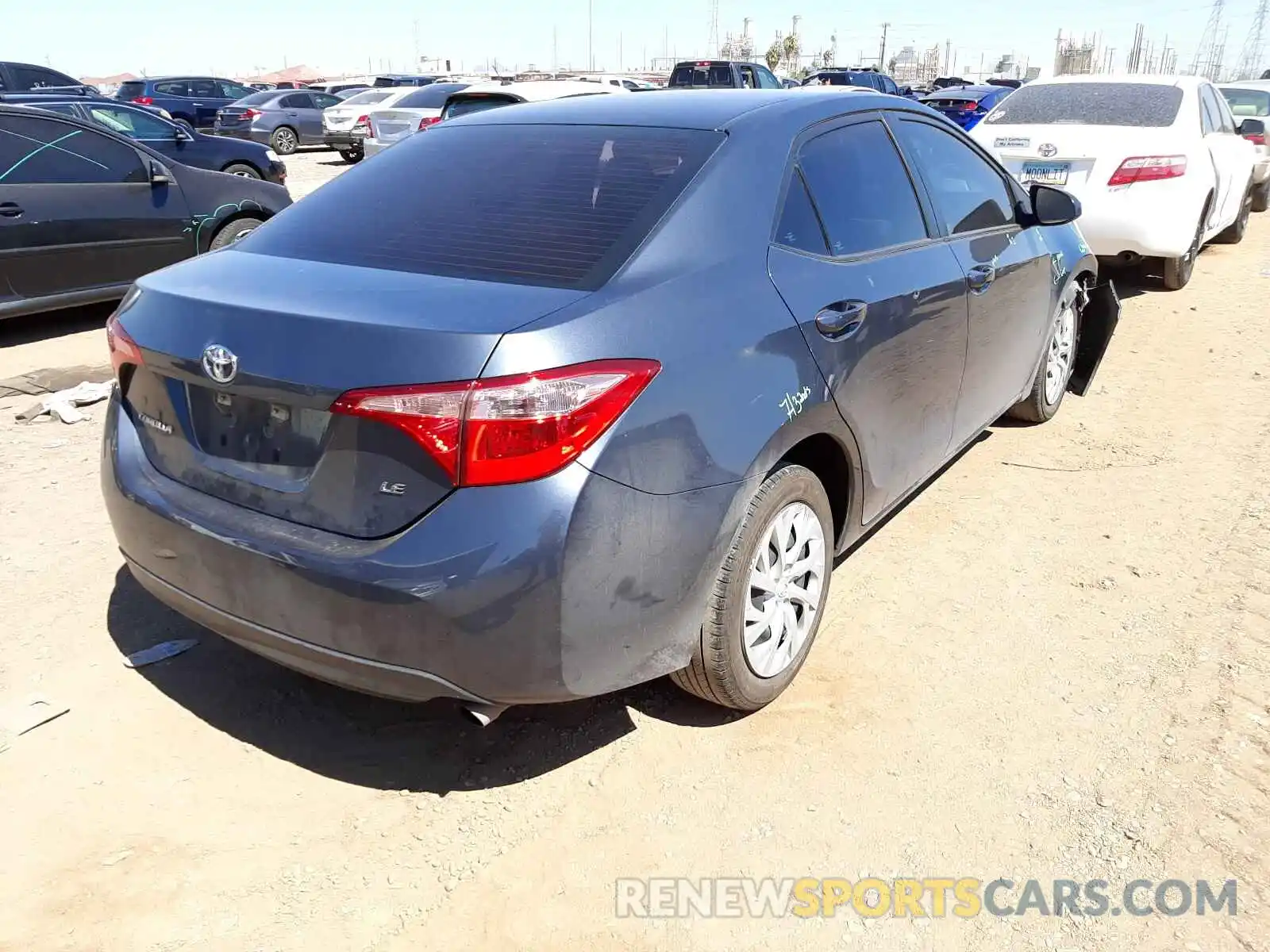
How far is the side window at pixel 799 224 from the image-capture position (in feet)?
9.48

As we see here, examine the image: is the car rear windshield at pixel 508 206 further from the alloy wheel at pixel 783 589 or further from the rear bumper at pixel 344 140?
the rear bumper at pixel 344 140

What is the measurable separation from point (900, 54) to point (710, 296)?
12012 cm

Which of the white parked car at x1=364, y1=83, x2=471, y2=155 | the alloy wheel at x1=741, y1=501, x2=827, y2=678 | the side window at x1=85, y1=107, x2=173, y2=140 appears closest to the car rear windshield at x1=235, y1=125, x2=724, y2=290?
the alloy wheel at x1=741, y1=501, x2=827, y2=678

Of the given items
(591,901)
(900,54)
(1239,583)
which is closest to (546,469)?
(591,901)

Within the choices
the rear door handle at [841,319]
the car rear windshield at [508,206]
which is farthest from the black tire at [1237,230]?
the car rear windshield at [508,206]

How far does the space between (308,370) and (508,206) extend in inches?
33.7

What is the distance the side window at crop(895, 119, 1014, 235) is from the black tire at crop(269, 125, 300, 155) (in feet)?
74.2

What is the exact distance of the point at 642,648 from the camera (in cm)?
242

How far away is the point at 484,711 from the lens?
237 cm

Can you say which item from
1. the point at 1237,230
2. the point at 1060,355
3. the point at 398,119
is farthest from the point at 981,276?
the point at 398,119

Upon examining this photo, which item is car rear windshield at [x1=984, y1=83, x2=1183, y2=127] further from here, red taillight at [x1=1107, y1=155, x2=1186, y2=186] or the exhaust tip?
the exhaust tip

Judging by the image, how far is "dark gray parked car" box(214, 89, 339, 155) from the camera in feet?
75.0

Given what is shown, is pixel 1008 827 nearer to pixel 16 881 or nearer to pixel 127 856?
pixel 127 856

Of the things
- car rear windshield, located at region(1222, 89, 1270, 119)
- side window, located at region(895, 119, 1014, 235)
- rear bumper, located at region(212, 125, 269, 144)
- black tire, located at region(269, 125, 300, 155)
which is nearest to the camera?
side window, located at region(895, 119, 1014, 235)
